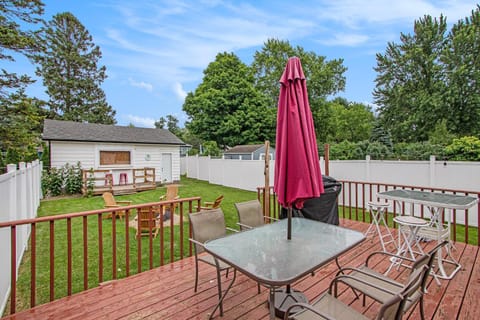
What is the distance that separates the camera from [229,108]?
66.8 feet

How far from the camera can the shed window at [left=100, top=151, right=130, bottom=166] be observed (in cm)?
1302

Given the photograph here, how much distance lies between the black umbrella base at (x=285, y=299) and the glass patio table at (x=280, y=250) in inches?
20.1

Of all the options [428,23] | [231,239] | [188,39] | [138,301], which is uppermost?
[428,23]

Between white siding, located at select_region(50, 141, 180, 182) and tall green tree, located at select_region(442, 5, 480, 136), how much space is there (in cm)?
1836

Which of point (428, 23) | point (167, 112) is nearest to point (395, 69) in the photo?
point (428, 23)

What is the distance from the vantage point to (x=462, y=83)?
15.4 meters

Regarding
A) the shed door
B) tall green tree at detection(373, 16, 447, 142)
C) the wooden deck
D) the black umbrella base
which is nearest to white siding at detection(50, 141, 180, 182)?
the shed door

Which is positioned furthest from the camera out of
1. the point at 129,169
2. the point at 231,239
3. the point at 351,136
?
the point at 351,136

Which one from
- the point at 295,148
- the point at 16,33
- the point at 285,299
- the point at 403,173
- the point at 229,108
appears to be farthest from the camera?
the point at 229,108

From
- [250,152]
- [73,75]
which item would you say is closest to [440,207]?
[250,152]

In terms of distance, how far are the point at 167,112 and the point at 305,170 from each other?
4710 centimetres

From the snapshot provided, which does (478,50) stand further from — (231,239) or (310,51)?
(231,239)

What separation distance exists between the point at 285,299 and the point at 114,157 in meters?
13.3

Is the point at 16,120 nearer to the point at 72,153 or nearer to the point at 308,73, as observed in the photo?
the point at 72,153
